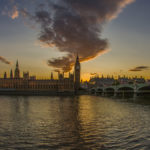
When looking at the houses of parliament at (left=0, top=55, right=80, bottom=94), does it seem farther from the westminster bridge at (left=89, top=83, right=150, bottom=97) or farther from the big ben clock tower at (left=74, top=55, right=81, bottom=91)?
the westminster bridge at (left=89, top=83, right=150, bottom=97)

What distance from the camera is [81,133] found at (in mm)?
14367

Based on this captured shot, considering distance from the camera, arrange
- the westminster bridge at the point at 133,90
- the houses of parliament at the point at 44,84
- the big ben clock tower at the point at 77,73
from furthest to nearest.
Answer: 1. the big ben clock tower at the point at 77,73
2. the houses of parliament at the point at 44,84
3. the westminster bridge at the point at 133,90

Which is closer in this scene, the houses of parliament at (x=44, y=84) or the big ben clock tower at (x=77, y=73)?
the houses of parliament at (x=44, y=84)

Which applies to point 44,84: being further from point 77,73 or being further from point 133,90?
point 133,90

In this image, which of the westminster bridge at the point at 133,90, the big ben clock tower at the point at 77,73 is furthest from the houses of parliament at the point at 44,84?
the westminster bridge at the point at 133,90

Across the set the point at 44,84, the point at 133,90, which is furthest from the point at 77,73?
the point at 133,90

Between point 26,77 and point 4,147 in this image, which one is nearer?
point 4,147

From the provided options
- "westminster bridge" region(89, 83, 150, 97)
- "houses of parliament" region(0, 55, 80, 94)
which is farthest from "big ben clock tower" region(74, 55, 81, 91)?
"westminster bridge" region(89, 83, 150, 97)

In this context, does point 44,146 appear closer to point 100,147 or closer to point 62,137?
point 62,137

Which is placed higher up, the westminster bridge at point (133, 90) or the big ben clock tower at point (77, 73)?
the big ben clock tower at point (77, 73)

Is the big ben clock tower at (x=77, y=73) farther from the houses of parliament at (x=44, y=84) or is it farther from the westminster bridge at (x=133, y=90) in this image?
the westminster bridge at (x=133, y=90)

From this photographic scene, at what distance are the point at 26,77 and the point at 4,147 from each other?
158 metres

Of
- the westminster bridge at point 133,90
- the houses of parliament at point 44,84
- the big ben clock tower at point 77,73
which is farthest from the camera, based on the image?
the big ben clock tower at point 77,73

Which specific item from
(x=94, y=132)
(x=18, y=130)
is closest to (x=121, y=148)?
(x=94, y=132)
